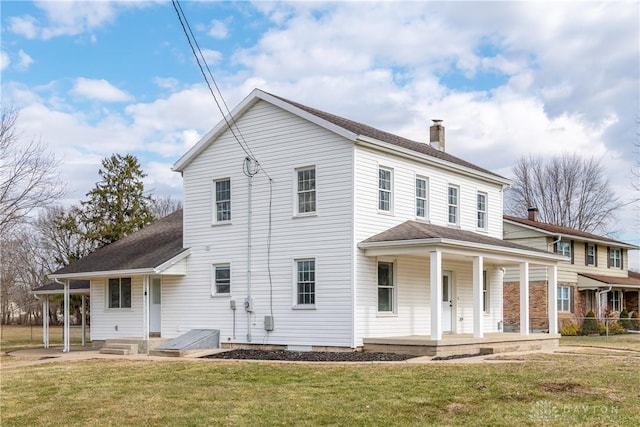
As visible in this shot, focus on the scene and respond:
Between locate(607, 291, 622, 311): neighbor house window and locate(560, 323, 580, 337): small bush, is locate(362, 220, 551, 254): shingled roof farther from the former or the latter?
locate(607, 291, 622, 311): neighbor house window

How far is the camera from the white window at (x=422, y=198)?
23.5m

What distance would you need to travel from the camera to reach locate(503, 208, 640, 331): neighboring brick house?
3812 centimetres

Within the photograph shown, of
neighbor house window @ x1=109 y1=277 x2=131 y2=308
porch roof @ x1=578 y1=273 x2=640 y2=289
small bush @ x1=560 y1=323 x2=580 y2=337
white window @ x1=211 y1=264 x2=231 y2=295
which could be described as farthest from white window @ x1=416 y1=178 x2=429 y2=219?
porch roof @ x1=578 y1=273 x2=640 y2=289

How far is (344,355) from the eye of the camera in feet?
63.7

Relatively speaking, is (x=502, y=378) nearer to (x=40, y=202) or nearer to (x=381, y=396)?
(x=381, y=396)

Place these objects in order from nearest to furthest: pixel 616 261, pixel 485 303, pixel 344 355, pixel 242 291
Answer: pixel 344 355 → pixel 242 291 → pixel 485 303 → pixel 616 261

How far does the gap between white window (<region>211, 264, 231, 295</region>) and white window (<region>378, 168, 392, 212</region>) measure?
5199 millimetres

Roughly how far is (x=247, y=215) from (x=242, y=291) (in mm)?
2296

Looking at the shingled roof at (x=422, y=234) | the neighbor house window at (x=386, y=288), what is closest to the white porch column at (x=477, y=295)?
the shingled roof at (x=422, y=234)

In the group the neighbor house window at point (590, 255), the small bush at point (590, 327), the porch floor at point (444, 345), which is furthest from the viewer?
the neighbor house window at point (590, 255)

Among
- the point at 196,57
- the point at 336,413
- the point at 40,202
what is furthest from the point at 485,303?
the point at 40,202

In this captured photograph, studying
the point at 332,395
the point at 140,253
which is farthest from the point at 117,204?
the point at 332,395

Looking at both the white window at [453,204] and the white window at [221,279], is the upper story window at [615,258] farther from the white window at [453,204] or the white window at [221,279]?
the white window at [221,279]

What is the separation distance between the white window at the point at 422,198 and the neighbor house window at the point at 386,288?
8.16 feet
